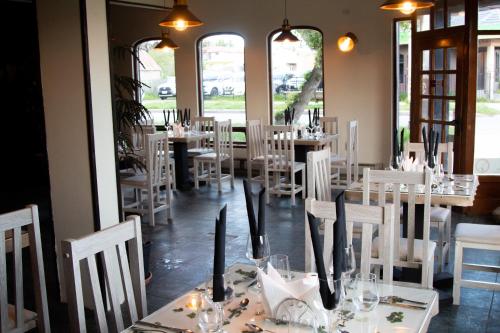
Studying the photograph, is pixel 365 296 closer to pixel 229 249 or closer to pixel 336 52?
pixel 229 249

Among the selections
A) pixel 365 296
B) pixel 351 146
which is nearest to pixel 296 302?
pixel 365 296

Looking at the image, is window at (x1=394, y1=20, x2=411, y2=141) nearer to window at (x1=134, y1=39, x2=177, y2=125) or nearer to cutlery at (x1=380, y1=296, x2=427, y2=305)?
window at (x1=134, y1=39, x2=177, y2=125)

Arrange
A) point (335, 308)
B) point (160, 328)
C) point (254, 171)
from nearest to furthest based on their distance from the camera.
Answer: point (335, 308) → point (160, 328) → point (254, 171)

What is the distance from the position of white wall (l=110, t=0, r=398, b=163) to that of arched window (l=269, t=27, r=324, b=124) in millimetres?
184

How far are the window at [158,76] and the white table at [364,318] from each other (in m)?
8.42

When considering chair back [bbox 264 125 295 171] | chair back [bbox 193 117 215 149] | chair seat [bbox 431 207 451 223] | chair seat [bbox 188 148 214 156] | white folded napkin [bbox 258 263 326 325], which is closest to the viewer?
white folded napkin [bbox 258 263 326 325]

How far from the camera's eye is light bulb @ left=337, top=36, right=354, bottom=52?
27.4ft

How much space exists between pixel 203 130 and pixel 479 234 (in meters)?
5.93

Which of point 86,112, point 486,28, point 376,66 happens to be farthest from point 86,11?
point 376,66

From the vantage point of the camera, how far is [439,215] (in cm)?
444

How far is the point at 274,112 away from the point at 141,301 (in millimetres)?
7263

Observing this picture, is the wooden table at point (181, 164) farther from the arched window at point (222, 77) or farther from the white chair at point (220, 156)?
the arched window at point (222, 77)

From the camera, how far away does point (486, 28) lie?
6.07 m

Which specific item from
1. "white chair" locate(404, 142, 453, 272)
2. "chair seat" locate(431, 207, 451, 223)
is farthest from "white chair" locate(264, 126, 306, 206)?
"chair seat" locate(431, 207, 451, 223)
